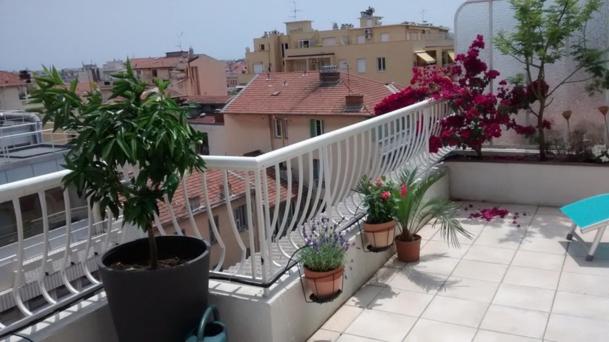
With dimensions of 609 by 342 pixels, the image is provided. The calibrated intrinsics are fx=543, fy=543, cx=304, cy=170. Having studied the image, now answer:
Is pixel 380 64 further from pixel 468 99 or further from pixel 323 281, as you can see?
pixel 323 281

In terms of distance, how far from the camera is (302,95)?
23.7 meters

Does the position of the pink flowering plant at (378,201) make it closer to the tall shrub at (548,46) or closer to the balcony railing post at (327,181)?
the balcony railing post at (327,181)

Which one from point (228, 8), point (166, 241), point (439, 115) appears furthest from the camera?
point (228, 8)

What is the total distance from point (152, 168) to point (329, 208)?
57.1 inches

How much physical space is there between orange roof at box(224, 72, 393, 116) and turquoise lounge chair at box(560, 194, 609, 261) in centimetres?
1654

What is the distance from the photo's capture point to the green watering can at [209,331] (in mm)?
2359

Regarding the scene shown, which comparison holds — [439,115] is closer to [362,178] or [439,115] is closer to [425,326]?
[362,178]

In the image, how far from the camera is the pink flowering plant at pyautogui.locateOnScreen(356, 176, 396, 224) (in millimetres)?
3672

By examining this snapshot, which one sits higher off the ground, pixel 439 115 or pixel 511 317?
pixel 439 115

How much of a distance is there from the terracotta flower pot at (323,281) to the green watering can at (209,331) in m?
0.58

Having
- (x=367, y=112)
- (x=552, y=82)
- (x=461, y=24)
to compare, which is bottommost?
(x=367, y=112)

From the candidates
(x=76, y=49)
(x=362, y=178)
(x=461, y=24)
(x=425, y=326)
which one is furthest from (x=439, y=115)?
(x=76, y=49)

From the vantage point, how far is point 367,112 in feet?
67.7

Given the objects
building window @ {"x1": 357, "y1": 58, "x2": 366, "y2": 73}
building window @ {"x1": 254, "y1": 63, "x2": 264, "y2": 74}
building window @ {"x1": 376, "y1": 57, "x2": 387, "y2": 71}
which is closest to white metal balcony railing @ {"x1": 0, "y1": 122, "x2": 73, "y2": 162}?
building window @ {"x1": 376, "y1": 57, "x2": 387, "y2": 71}
